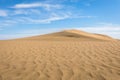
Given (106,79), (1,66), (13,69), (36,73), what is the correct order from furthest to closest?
(1,66) → (13,69) → (36,73) → (106,79)

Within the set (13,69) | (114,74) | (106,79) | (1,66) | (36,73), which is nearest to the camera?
(106,79)

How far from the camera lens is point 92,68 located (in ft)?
18.7

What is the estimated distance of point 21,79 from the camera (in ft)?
15.9

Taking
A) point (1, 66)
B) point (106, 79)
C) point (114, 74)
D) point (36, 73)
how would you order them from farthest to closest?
point (1, 66) → point (36, 73) → point (114, 74) → point (106, 79)

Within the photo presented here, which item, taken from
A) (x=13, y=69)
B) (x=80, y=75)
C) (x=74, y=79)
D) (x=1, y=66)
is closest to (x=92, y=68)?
(x=80, y=75)

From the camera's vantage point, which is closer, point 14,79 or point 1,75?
point 14,79

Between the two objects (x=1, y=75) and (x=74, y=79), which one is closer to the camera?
(x=74, y=79)

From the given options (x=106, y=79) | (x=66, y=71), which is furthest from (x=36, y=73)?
(x=106, y=79)

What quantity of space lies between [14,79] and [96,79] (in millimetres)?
2517

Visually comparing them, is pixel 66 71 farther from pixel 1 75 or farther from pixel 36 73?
pixel 1 75

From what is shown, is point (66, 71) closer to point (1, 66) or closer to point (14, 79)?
point (14, 79)

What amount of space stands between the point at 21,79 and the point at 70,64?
7.33 ft

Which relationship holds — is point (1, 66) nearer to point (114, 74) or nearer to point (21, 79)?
point (21, 79)

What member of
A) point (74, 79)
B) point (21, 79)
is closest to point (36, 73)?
point (21, 79)
